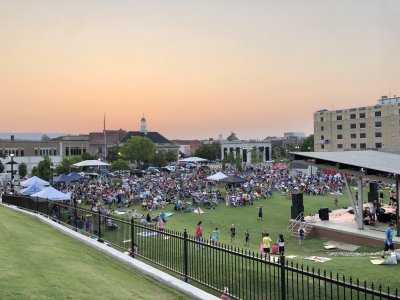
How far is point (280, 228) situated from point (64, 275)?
19.9 meters

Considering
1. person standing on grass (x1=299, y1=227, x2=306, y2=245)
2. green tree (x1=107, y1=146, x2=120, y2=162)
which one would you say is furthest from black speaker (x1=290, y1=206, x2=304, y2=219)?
green tree (x1=107, y1=146, x2=120, y2=162)

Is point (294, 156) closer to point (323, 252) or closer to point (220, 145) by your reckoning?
point (323, 252)

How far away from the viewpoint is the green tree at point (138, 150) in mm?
96125

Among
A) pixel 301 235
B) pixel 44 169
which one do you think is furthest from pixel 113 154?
pixel 301 235

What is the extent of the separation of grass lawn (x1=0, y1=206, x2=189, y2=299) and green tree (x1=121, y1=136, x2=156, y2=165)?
8422 cm

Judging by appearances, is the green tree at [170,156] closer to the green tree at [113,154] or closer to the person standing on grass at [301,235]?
the green tree at [113,154]

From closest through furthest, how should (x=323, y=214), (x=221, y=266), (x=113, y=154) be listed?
1. (x=221, y=266)
2. (x=323, y=214)
3. (x=113, y=154)

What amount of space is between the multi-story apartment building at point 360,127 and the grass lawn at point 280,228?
199 ft

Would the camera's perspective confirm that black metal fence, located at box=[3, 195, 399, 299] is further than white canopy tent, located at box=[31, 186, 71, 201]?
No

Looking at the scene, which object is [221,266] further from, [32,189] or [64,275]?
[32,189]

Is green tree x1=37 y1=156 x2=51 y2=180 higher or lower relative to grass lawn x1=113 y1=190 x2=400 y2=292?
higher

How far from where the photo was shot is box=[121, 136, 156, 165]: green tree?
96125 mm

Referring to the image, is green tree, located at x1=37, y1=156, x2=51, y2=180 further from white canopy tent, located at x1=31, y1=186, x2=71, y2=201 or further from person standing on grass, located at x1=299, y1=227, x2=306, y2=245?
person standing on grass, located at x1=299, y1=227, x2=306, y2=245

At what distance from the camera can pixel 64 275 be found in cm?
849
